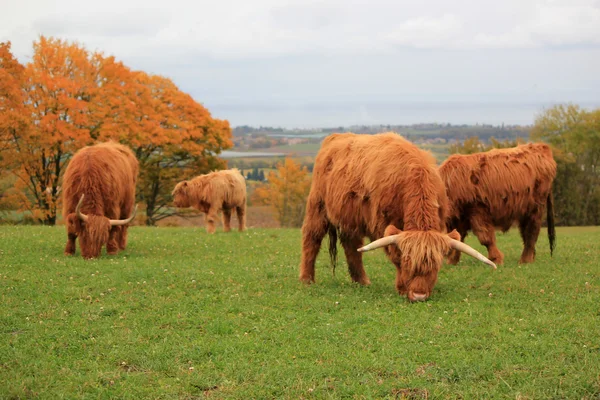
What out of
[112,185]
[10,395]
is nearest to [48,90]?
[112,185]

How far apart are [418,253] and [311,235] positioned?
282 centimetres

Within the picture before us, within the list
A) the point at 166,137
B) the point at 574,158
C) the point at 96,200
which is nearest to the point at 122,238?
the point at 96,200

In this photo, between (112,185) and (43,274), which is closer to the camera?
(43,274)

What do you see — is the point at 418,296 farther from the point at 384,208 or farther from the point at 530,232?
the point at 530,232

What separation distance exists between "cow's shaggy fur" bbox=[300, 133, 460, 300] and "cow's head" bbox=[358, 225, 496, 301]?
0.05 feet

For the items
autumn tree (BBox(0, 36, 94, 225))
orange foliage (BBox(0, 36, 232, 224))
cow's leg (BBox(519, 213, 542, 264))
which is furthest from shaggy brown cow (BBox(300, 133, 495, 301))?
autumn tree (BBox(0, 36, 94, 225))

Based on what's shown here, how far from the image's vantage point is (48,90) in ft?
110

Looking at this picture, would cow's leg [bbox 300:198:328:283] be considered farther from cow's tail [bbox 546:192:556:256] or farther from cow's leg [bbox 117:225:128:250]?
cow's leg [bbox 117:225:128:250]

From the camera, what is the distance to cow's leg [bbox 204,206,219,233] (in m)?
21.3

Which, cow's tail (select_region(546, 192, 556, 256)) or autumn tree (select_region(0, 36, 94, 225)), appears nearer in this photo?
cow's tail (select_region(546, 192, 556, 256))

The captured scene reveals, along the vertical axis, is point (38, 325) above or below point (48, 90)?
below

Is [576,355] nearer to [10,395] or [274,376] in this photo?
[274,376]

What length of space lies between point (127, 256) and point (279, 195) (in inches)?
Answer: 1952

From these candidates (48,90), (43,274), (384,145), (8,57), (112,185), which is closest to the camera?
(384,145)
